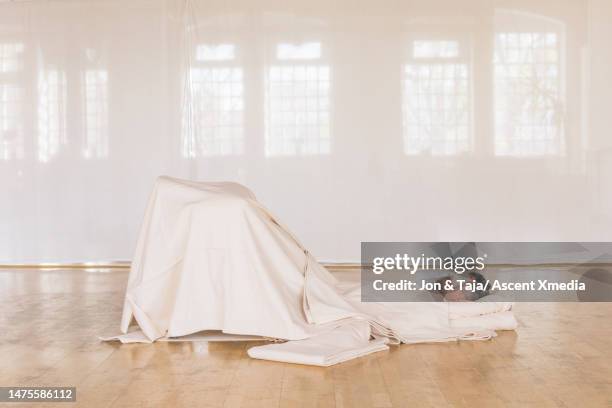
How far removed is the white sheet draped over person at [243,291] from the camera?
13.6ft

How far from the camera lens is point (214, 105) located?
793cm

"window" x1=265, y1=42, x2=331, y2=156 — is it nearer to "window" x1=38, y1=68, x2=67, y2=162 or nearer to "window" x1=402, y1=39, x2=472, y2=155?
"window" x1=402, y1=39, x2=472, y2=155

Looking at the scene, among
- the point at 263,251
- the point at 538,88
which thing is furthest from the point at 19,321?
the point at 538,88

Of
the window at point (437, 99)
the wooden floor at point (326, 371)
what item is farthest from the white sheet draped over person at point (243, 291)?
the window at point (437, 99)

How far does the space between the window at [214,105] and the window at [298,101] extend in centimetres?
29

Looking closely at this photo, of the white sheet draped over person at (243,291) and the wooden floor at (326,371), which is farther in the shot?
the white sheet draped over person at (243,291)

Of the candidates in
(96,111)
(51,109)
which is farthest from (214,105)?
(51,109)

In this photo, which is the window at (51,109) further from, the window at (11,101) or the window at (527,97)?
the window at (527,97)

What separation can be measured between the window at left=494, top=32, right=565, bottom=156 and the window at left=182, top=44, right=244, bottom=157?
2364mm

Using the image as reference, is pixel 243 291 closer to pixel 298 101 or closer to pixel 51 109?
pixel 298 101

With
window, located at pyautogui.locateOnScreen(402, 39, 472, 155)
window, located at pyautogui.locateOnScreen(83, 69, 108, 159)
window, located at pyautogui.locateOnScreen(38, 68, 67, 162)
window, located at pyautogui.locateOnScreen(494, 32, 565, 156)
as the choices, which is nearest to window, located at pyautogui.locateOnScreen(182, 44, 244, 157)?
window, located at pyautogui.locateOnScreen(83, 69, 108, 159)

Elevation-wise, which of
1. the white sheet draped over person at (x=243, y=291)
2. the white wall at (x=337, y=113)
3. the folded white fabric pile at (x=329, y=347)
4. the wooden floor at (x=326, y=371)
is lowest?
the wooden floor at (x=326, y=371)

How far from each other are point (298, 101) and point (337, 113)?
378 mm

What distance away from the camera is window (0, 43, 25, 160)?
8.06 meters
